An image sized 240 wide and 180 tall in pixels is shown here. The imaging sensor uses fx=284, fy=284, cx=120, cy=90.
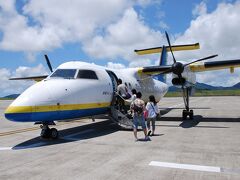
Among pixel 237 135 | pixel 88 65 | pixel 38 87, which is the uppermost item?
pixel 88 65

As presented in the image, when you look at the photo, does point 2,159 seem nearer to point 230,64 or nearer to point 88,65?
point 88,65

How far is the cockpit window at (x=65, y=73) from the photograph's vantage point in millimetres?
12005

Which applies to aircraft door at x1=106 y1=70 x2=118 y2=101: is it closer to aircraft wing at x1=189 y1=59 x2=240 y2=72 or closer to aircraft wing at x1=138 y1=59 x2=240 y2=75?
aircraft wing at x1=138 y1=59 x2=240 y2=75

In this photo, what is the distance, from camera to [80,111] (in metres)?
11.9

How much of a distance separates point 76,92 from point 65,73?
3.79ft

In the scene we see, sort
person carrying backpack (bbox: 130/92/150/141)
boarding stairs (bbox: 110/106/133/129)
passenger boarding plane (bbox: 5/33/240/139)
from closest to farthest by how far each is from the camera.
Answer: passenger boarding plane (bbox: 5/33/240/139)
person carrying backpack (bbox: 130/92/150/141)
boarding stairs (bbox: 110/106/133/129)

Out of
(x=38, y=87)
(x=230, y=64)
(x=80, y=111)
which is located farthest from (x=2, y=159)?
(x=230, y=64)

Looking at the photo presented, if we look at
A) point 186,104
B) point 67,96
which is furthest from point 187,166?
point 186,104

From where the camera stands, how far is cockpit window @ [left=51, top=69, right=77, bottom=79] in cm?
1200

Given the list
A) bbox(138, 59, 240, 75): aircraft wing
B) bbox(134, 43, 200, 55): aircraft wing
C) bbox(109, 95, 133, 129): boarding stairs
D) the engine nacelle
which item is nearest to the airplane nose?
bbox(109, 95, 133, 129): boarding stairs

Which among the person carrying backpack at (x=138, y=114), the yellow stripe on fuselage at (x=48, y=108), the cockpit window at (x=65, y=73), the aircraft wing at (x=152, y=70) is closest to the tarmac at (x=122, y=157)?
the person carrying backpack at (x=138, y=114)

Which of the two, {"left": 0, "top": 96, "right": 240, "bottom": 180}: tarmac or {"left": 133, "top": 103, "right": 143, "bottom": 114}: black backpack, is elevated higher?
{"left": 133, "top": 103, "right": 143, "bottom": 114}: black backpack

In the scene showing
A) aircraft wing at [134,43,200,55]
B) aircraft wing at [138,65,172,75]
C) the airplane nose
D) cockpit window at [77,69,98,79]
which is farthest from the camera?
aircraft wing at [134,43,200,55]

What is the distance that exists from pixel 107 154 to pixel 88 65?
601 centimetres
